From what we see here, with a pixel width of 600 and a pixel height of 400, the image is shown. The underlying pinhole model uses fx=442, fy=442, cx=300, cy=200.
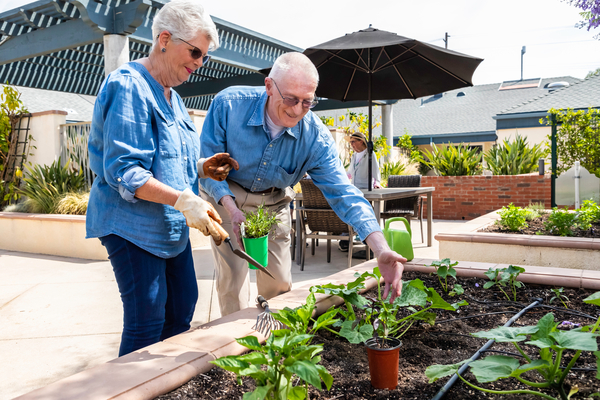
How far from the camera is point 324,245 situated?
6.60m

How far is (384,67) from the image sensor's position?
5621 millimetres

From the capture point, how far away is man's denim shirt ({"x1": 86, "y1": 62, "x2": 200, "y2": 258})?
1.43 m

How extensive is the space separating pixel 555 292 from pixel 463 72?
12.4ft

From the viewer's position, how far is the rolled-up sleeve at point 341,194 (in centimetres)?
193

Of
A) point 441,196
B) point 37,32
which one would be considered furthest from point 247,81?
point 441,196

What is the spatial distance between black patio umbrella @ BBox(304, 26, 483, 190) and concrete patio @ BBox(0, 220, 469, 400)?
216cm

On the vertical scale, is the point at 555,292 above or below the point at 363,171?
below

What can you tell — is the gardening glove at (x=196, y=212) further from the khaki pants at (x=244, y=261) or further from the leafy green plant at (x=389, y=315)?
the khaki pants at (x=244, y=261)

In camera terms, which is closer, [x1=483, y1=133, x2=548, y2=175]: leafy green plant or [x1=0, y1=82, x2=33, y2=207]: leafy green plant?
[x1=0, y1=82, x2=33, y2=207]: leafy green plant

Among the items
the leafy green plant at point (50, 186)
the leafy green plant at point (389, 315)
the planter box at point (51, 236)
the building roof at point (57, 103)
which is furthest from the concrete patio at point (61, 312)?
the building roof at point (57, 103)

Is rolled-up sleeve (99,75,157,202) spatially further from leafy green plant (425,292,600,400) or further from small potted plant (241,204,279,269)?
leafy green plant (425,292,600,400)

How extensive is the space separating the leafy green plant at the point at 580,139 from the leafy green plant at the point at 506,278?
500cm

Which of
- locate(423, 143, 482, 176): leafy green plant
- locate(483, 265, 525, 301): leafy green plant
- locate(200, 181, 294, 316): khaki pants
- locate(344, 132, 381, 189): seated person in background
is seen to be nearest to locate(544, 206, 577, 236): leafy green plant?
locate(344, 132, 381, 189): seated person in background

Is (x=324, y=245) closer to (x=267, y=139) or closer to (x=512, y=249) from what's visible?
(x=512, y=249)
